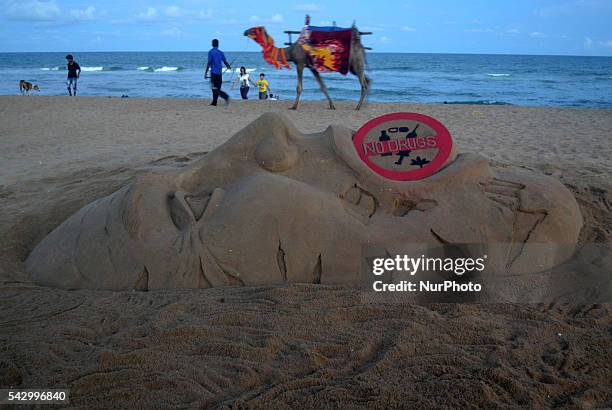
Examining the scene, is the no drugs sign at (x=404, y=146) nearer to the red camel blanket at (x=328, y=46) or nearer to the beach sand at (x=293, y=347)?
the beach sand at (x=293, y=347)

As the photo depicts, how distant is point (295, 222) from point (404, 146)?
924 mm

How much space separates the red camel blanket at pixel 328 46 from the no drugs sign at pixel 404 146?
8252 mm

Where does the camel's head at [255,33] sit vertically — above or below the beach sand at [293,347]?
above

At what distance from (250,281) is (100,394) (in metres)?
1.11

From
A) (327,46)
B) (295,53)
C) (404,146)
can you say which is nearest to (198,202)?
(404,146)

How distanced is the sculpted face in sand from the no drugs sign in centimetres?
8

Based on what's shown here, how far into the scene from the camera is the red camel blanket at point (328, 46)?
11.1 metres

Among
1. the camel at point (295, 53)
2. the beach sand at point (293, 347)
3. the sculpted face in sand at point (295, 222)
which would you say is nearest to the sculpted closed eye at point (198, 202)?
the sculpted face in sand at point (295, 222)

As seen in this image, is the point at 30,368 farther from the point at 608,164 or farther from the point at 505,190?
the point at 608,164

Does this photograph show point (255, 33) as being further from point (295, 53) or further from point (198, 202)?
point (198, 202)

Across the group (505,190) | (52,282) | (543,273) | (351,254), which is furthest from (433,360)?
(52,282)

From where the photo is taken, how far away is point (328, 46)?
36.8 ft

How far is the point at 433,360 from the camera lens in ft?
7.62

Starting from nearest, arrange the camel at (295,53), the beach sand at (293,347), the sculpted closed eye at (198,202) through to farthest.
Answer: the beach sand at (293,347)
the sculpted closed eye at (198,202)
the camel at (295,53)
